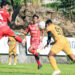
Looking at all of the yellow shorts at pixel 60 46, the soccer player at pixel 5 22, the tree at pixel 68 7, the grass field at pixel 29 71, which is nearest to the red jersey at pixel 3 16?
the soccer player at pixel 5 22

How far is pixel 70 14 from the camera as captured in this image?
42000mm

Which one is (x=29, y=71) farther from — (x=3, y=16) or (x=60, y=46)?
(x=60, y=46)

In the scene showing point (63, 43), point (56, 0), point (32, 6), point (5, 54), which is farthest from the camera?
point (56, 0)

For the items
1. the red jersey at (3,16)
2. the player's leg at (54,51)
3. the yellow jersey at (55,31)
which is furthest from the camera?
the red jersey at (3,16)

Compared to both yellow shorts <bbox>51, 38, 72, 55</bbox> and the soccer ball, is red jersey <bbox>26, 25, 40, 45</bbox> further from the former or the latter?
yellow shorts <bbox>51, 38, 72, 55</bbox>

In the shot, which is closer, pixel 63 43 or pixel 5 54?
pixel 63 43

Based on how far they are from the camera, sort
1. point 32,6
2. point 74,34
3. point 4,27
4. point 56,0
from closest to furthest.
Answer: point 4,27
point 74,34
point 32,6
point 56,0

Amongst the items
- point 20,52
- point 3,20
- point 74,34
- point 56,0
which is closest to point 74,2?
point 56,0

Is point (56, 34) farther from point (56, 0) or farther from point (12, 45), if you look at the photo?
point (56, 0)

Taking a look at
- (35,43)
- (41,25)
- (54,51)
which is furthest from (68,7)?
(54,51)

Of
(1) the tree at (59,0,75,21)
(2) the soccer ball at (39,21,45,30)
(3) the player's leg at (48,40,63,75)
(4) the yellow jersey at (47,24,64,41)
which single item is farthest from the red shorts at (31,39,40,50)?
(1) the tree at (59,0,75,21)

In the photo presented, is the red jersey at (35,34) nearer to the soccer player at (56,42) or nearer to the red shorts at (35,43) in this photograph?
the red shorts at (35,43)

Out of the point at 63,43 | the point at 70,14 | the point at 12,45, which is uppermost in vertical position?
the point at 63,43

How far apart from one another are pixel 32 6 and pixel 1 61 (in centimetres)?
1353
